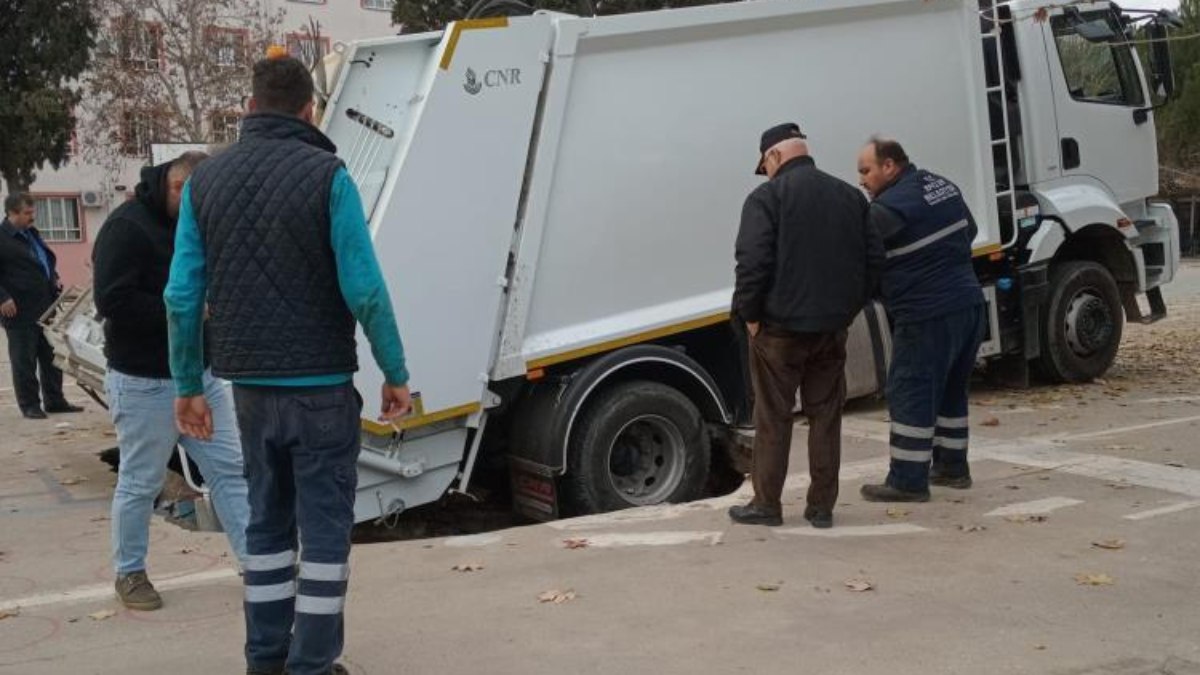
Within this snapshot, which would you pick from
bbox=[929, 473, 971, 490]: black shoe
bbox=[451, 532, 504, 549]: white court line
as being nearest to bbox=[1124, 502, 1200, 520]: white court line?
bbox=[929, 473, 971, 490]: black shoe

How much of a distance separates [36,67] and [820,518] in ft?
85.8

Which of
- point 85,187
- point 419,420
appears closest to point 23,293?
point 419,420

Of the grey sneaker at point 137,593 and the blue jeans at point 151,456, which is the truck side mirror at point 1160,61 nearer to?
the blue jeans at point 151,456

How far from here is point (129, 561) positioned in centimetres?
465

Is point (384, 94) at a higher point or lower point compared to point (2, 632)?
higher

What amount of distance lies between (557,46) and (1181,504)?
380 cm

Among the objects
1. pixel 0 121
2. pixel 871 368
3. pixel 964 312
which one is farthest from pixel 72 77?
pixel 964 312

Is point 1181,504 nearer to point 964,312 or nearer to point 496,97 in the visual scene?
point 964,312

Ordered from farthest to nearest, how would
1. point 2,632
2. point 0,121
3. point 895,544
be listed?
point 0,121, point 895,544, point 2,632

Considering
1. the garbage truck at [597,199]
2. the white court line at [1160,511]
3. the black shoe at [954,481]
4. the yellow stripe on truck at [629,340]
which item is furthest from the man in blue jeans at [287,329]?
the white court line at [1160,511]

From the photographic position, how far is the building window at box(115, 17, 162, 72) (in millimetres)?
26812

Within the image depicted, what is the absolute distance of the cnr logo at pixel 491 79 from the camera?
5773mm

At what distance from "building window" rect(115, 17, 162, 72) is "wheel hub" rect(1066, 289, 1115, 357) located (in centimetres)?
2317

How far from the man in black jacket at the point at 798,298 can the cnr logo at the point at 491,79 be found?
131 centimetres
